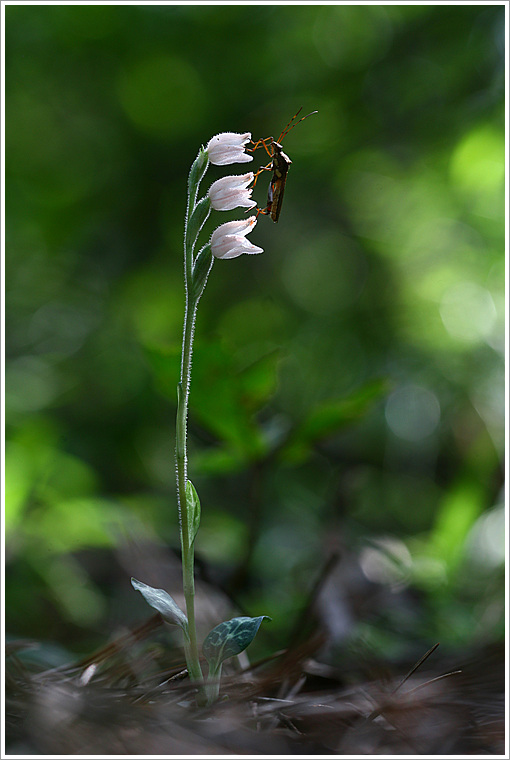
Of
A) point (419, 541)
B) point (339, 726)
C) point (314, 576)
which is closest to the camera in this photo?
point (339, 726)

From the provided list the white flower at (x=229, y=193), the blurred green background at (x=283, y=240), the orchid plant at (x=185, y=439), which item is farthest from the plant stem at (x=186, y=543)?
the blurred green background at (x=283, y=240)

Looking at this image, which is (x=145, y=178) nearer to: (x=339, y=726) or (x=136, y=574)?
(x=136, y=574)

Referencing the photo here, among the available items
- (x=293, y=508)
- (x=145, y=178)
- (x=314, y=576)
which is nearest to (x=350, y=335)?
(x=293, y=508)

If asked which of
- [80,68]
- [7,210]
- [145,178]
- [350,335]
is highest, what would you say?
[80,68]

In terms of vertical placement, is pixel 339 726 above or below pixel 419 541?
above

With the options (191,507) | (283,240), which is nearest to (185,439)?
(191,507)

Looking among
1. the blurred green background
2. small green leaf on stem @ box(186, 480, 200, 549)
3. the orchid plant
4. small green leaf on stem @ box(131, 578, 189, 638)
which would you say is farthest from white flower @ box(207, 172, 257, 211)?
the blurred green background
